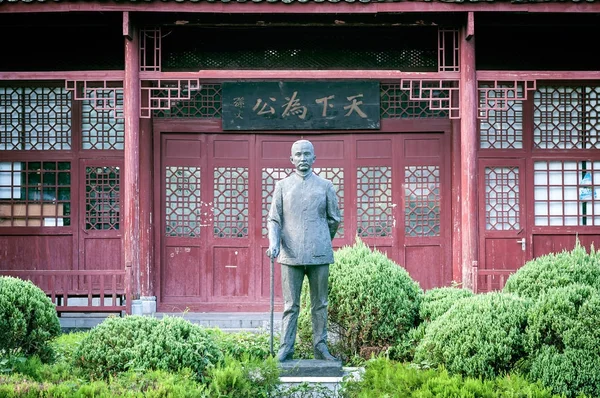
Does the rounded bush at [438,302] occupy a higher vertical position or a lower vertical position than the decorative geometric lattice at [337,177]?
lower

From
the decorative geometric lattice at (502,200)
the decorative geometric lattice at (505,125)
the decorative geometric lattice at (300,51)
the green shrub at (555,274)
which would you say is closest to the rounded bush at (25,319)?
the green shrub at (555,274)

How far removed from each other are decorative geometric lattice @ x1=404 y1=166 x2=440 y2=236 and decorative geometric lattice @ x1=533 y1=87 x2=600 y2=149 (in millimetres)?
1683

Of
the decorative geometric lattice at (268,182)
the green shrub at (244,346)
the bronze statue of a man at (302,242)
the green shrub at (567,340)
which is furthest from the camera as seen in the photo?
the decorative geometric lattice at (268,182)

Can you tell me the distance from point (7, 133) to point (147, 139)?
2.11 meters

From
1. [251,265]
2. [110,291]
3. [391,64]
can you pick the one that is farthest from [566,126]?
[110,291]

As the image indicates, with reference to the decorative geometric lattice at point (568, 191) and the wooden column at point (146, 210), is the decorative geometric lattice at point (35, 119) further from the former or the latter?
the decorative geometric lattice at point (568, 191)

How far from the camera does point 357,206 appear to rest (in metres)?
12.0

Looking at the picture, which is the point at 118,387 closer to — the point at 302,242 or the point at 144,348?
the point at 144,348

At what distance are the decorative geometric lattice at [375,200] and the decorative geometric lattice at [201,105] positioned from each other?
2.35 meters

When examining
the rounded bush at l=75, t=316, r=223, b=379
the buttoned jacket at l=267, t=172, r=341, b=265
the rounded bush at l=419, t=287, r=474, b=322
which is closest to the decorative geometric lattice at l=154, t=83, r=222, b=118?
the buttoned jacket at l=267, t=172, r=341, b=265

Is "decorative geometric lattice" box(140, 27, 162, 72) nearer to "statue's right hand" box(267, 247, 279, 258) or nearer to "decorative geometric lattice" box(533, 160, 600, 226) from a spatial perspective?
"statue's right hand" box(267, 247, 279, 258)

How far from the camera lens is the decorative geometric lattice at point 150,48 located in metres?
10.9

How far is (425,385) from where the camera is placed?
593cm

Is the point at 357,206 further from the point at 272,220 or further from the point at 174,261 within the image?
the point at 272,220
